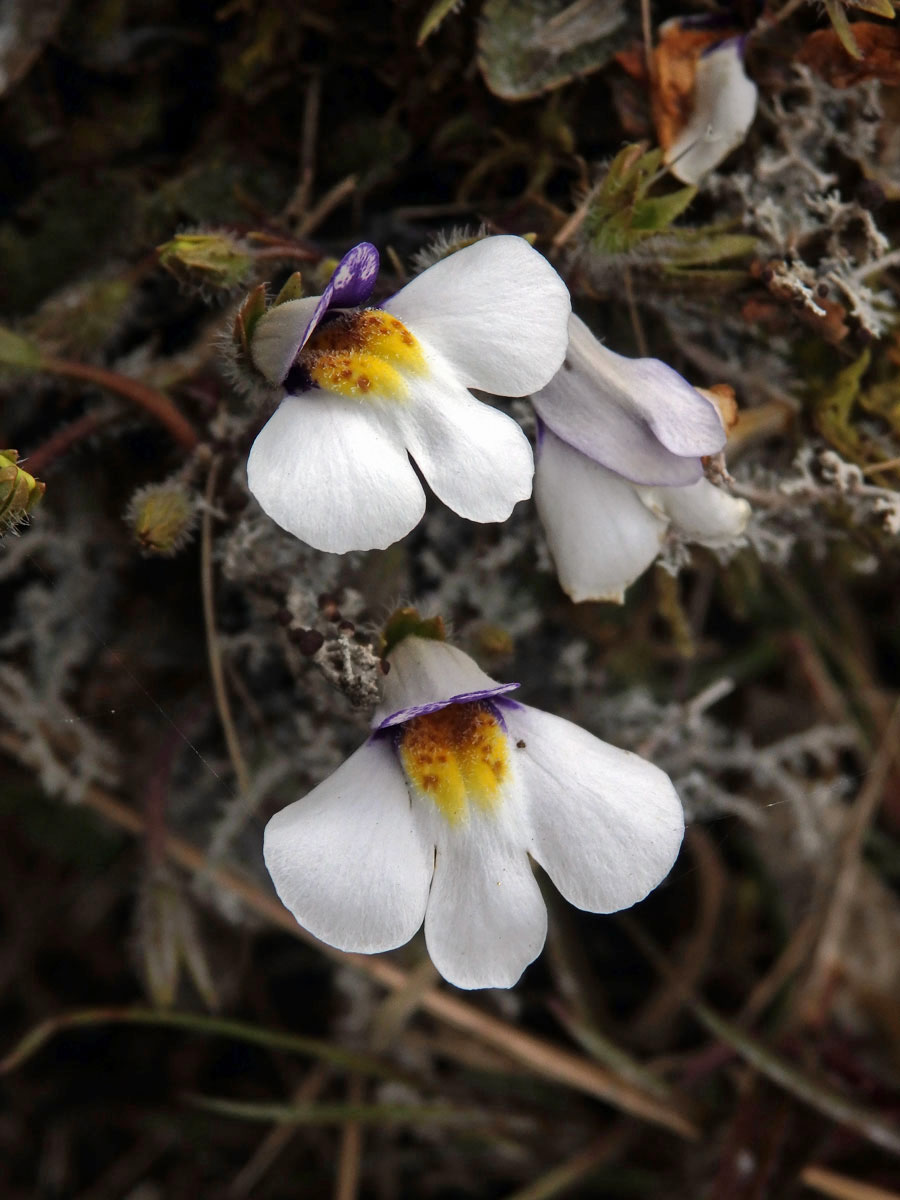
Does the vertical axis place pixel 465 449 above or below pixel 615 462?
above

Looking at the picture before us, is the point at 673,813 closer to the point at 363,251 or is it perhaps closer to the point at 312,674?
the point at 312,674

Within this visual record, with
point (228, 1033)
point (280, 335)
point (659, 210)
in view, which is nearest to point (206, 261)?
point (280, 335)

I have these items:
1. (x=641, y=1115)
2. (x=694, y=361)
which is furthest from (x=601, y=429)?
(x=641, y=1115)

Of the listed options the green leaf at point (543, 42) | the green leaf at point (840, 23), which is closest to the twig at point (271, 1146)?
the green leaf at point (543, 42)

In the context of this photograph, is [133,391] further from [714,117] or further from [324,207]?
[714,117]

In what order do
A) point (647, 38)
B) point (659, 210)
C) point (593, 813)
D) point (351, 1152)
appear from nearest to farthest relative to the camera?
point (593, 813)
point (659, 210)
point (647, 38)
point (351, 1152)
